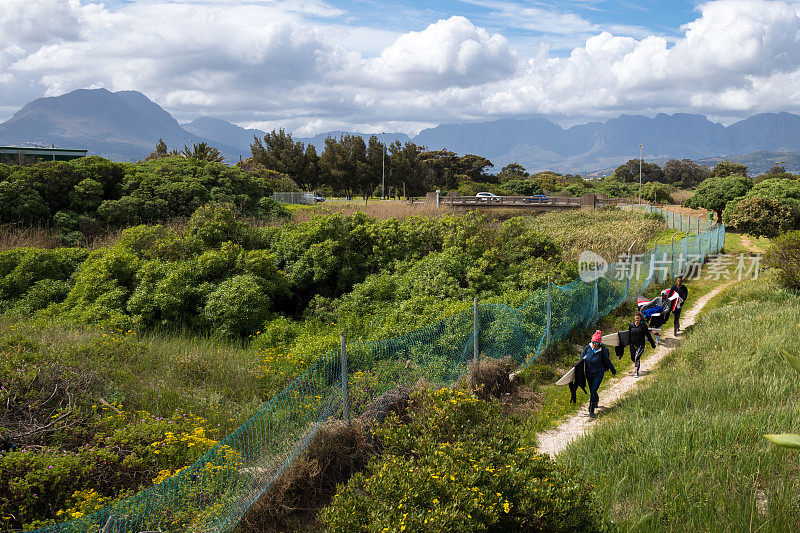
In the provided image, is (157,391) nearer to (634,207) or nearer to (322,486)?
(322,486)

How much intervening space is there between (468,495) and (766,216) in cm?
2826

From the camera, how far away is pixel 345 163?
50062mm

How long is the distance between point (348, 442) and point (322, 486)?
1.79 feet

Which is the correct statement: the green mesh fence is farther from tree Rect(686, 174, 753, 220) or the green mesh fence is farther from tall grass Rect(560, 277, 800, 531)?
tree Rect(686, 174, 753, 220)

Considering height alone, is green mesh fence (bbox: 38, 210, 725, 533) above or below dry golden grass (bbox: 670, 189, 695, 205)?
below

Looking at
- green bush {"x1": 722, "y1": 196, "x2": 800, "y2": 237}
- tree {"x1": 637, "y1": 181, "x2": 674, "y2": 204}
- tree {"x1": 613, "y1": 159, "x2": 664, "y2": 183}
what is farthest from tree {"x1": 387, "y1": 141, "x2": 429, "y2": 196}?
tree {"x1": 613, "y1": 159, "x2": 664, "y2": 183}

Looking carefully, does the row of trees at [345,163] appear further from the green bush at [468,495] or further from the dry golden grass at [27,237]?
the green bush at [468,495]

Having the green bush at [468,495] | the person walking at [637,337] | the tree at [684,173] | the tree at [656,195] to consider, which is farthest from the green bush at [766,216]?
the tree at [684,173]

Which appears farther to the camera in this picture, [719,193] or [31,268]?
[719,193]

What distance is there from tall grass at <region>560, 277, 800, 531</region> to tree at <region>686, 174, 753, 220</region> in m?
35.5

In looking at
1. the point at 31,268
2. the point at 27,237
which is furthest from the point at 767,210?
the point at 27,237

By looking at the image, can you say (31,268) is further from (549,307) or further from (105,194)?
(549,307)

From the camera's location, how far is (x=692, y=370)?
357 inches

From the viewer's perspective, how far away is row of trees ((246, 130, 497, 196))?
165 feet
